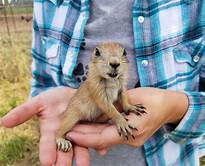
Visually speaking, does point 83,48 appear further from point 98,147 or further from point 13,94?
point 13,94

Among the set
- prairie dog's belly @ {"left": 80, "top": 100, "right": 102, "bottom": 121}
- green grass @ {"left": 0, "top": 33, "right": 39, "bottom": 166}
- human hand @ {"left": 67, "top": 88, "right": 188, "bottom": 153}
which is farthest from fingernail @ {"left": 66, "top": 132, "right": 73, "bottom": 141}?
green grass @ {"left": 0, "top": 33, "right": 39, "bottom": 166}

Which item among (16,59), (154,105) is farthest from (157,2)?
(16,59)

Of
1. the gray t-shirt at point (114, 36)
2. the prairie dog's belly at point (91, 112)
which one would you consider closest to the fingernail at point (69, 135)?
the prairie dog's belly at point (91, 112)

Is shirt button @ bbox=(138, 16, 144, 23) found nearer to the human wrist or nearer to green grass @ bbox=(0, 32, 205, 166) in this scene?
the human wrist

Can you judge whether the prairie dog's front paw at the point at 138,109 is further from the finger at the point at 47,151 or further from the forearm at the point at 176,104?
the finger at the point at 47,151

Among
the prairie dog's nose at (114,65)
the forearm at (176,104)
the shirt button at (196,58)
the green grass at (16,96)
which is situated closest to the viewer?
the prairie dog's nose at (114,65)

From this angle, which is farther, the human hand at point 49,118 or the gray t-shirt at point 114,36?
the gray t-shirt at point 114,36

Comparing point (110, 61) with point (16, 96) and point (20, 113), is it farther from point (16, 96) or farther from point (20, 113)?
point (16, 96)
